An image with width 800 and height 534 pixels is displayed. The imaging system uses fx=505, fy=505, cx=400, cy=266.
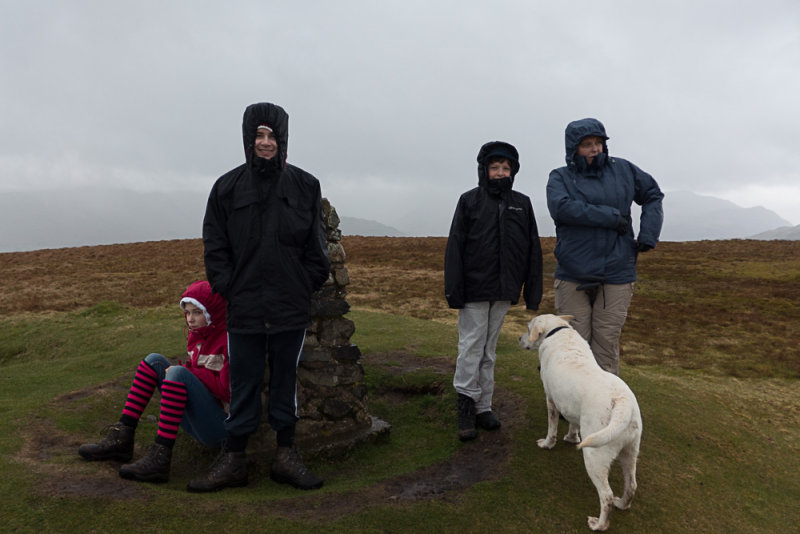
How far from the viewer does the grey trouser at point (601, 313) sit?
5969 millimetres

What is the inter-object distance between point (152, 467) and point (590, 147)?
5.73 metres

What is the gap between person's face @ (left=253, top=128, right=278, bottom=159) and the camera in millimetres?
4719

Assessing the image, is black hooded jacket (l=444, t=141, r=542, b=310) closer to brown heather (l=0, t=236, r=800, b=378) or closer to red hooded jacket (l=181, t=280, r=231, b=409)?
red hooded jacket (l=181, t=280, r=231, b=409)

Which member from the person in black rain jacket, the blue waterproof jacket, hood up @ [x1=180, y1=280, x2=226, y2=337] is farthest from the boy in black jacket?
hood up @ [x1=180, y1=280, x2=226, y2=337]

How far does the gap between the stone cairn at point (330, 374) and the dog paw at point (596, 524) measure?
2913 millimetres

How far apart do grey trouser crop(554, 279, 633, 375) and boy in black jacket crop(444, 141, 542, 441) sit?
420 millimetres

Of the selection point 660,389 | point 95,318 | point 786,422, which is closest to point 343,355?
point 660,389

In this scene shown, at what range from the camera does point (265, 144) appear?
473 centimetres

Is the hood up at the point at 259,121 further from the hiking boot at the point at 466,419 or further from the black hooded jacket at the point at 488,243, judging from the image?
the hiking boot at the point at 466,419

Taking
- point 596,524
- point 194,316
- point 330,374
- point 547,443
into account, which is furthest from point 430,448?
point 194,316

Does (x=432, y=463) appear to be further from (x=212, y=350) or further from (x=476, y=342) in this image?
(x=212, y=350)

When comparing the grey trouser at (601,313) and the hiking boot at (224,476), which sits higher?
the grey trouser at (601,313)

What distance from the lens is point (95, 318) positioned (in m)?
15.7

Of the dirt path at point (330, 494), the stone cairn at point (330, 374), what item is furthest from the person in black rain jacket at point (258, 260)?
the stone cairn at point (330, 374)
